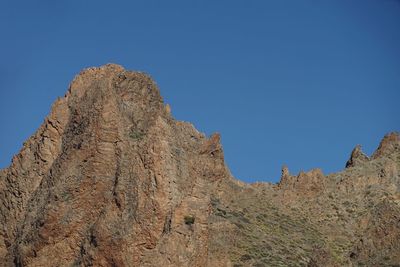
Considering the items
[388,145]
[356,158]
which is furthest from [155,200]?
[388,145]

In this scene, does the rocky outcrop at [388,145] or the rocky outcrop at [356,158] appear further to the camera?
the rocky outcrop at [356,158]

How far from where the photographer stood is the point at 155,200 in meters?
76.2

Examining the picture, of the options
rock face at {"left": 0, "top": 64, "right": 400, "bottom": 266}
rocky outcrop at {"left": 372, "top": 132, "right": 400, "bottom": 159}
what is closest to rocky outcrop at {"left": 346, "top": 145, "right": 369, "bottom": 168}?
rocky outcrop at {"left": 372, "top": 132, "right": 400, "bottom": 159}

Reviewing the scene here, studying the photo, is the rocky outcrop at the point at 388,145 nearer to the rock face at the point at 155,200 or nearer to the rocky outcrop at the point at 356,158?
the rocky outcrop at the point at 356,158

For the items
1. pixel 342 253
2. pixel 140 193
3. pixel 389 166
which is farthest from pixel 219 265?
pixel 389 166

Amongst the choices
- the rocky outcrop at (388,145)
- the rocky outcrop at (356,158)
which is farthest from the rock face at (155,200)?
the rocky outcrop at (356,158)

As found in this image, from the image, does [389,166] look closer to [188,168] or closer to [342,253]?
[342,253]

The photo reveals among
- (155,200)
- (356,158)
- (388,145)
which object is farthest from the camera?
(356,158)

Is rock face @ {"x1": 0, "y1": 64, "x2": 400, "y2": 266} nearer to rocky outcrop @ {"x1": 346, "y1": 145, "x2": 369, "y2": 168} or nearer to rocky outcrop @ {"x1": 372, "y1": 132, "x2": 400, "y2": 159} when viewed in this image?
rocky outcrop @ {"x1": 372, "y1": 132, "x2": 400, "y2": 159}

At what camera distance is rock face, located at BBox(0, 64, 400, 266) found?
75.0 metres

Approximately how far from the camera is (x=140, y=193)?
77125 millimetres

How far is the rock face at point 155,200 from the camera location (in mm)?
75000

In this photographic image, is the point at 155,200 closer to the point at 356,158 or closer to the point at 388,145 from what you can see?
the point at 356,158

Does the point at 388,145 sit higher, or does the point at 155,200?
the point at 388,145
